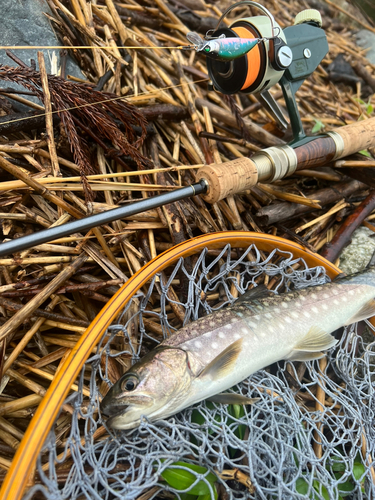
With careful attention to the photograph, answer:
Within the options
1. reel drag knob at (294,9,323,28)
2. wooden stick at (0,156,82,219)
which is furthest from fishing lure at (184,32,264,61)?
wooden stick at (0,156,82,219)

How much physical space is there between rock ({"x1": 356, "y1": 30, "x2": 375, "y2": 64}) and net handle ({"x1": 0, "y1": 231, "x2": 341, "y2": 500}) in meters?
4.04

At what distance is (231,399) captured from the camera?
5.54 ft

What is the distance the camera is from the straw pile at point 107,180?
1917 millimetres

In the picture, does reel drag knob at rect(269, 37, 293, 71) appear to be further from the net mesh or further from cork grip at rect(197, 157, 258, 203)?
the net mesh

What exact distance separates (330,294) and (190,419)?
3.30 ft

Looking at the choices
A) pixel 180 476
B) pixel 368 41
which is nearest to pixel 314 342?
pixel 180 476

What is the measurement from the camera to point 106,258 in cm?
210

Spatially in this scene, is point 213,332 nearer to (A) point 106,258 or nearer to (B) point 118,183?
(A) point 106,258

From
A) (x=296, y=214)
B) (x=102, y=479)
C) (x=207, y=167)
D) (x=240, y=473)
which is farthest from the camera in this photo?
(x=296, y=214)

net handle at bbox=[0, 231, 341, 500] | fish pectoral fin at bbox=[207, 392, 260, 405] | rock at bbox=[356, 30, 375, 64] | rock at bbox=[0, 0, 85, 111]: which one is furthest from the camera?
rock at bbox=[356, 30, 375, 64]

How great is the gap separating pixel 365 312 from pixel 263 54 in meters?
1.53

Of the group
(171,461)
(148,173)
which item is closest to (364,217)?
(148,173)

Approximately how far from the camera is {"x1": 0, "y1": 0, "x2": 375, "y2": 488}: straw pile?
1.92m

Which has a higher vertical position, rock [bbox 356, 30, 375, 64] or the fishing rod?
rock [bbox 356, 30, 375, 64]
